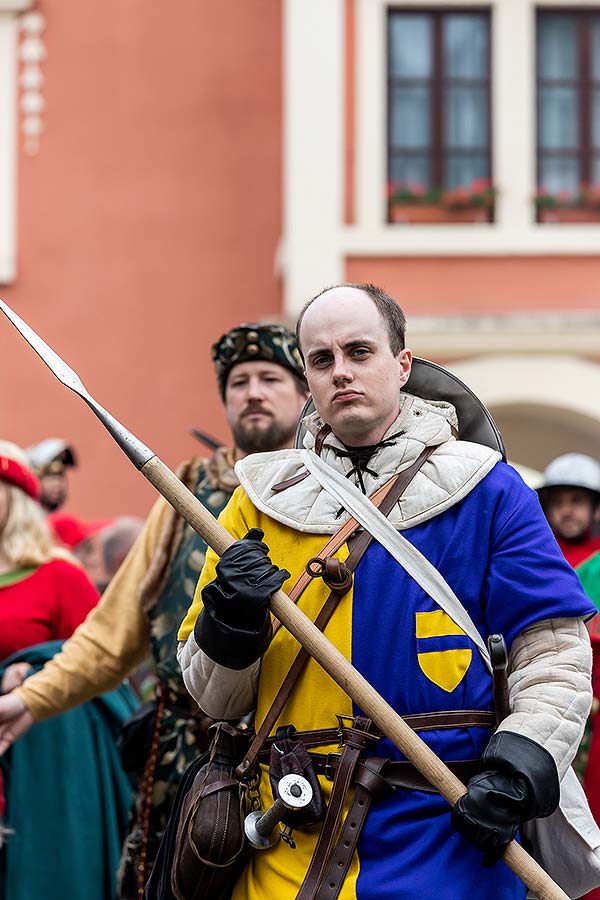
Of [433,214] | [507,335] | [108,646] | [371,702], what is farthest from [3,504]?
[433,214]

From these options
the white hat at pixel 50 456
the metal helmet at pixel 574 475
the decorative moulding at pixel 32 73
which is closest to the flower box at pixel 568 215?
the decorative moulding at pixel 32 73

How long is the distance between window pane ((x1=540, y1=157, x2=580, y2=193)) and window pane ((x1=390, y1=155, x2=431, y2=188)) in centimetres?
87

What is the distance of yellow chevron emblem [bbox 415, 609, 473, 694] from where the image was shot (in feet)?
9.55

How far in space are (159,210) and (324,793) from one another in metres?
10.8

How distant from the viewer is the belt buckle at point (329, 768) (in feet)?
9.62

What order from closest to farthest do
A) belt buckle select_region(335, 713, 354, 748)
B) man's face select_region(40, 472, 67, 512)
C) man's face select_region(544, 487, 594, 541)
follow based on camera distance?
belt buckle select_region(335, 713, 354, 748)
man's face select_region(544, 487, 594, 541)
man's face select_region(40, 472, 67, 512)

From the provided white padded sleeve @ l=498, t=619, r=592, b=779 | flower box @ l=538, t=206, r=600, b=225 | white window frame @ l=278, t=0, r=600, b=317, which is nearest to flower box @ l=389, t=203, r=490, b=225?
white window frame @ l=278, t=0, r=600, b=317

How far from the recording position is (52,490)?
875cm

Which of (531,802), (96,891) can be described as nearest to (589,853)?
(531,802)

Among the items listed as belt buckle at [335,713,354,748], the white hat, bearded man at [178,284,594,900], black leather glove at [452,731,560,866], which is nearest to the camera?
black leather glove at [452,731,560,866]

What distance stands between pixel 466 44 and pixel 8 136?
3.70 m

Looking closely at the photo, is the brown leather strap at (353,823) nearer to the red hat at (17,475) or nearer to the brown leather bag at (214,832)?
the brown leather bag at (214,832)

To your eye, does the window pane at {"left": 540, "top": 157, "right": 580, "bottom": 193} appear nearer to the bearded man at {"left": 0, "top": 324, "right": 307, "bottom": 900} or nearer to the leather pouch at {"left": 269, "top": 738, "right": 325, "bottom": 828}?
the bearded man at {"left": 0, "top": 324, "right": 307, "bottom": 900}

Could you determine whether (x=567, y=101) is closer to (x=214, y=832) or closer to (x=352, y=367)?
(x=352, y=367)
